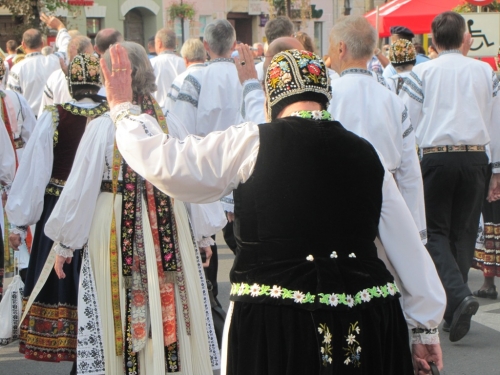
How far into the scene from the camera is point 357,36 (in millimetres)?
4746

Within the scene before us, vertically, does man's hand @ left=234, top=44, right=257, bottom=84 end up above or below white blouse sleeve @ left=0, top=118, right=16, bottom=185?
above

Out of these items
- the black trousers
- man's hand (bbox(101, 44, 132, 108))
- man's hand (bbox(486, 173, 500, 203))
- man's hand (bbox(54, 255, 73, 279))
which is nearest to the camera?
Result: man's hand (bbox(101, 44, 132, 108))

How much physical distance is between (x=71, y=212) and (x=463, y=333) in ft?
8.99

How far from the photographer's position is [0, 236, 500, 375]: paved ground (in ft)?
17.7

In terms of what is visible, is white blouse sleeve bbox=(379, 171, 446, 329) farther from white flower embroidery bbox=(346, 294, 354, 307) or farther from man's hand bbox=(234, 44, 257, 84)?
man's hand bbox=(234, 44, 257, 84)

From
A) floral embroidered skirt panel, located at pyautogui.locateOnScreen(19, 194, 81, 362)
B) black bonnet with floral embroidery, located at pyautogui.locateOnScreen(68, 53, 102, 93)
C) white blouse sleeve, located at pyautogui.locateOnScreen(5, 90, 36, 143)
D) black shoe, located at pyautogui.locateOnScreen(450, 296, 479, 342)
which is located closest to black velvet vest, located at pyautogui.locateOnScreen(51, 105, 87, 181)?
black bonnet with floral embroidery, located at pyautogui.locateOnScreen(68, 53, 102, 93)

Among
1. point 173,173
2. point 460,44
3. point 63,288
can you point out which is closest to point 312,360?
point 173,173

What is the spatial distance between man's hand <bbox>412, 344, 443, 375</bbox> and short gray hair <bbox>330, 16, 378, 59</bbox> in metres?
2.09

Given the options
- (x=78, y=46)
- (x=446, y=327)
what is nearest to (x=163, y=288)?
(x=446, y=327)

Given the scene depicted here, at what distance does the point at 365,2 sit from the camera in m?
39.4

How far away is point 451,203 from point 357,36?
180 cm

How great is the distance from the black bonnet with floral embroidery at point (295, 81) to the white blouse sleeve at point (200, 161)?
0.16 m

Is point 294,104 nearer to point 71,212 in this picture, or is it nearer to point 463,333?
point 71,212

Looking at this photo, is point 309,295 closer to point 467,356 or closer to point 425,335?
point 425,335
